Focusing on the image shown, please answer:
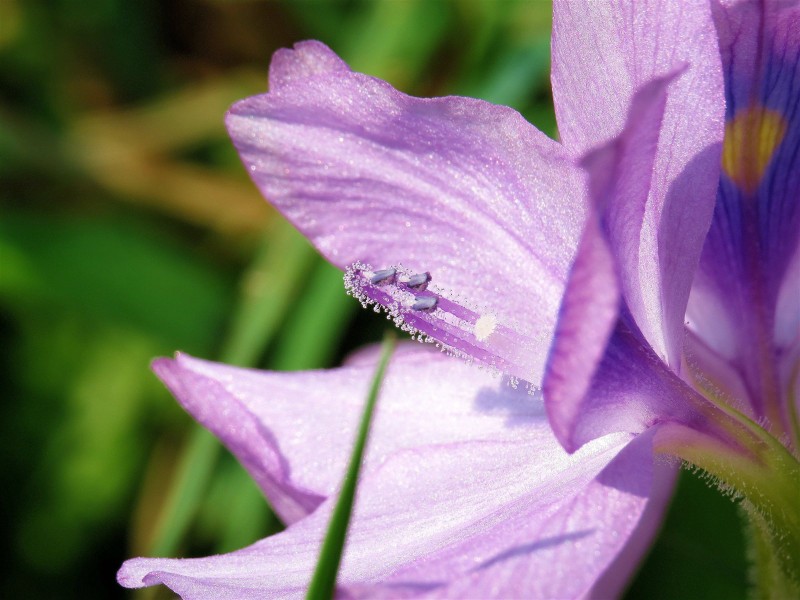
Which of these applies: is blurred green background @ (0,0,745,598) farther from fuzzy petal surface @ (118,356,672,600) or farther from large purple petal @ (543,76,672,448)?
large purple petal @ (543,76,672,448)

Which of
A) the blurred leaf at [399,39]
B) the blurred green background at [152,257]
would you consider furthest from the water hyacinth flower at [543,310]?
the blurred leaf at [399,39]

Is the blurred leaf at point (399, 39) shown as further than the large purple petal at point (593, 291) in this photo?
Yes

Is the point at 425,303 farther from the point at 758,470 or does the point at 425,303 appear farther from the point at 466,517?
the point at 758,470

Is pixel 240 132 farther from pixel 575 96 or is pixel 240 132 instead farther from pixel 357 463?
pixel 357 463

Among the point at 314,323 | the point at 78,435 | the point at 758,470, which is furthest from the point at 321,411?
the point at 78,435

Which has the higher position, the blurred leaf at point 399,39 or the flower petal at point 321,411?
the blurred leaf at point 399,39

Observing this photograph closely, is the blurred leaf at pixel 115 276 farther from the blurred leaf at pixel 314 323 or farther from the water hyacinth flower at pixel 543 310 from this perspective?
the water hyacinth flower at pixel 543 310

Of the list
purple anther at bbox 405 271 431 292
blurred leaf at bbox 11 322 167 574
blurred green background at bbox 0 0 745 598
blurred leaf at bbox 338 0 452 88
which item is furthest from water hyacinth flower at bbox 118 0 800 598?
blurred leaf at bbox 338 0 452 88

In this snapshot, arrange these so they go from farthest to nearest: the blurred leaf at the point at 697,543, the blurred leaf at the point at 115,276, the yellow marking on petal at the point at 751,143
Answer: the blurred leaf at the point at 115,276, the blurred leaf at the point at 697,543, the yellow marking on petal at the point at 751,143

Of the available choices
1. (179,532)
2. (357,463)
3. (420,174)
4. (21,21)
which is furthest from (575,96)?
(21,21)
